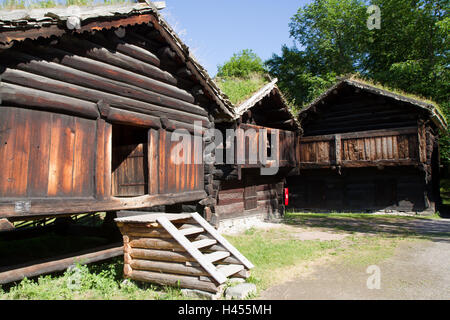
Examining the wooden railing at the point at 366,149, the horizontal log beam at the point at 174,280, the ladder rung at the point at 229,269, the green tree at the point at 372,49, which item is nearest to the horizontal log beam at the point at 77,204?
the horizontal log beam at the point at 174,280

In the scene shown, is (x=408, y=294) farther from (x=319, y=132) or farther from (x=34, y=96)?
(x=319, y=132)

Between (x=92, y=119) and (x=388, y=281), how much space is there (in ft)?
21.9

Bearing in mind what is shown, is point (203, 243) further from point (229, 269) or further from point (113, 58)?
point (113, 58)

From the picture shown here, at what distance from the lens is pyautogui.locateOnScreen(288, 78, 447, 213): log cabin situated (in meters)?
17.0

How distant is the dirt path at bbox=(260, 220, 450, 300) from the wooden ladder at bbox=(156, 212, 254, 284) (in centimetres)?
75

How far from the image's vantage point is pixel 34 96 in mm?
→ 5738

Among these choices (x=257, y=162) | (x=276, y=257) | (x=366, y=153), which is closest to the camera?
(x=276, y=257)

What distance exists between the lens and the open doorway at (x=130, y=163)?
9.04 m

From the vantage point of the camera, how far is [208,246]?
6773 millimetres

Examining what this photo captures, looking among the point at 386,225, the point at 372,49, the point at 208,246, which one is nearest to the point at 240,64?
the point at 372,49

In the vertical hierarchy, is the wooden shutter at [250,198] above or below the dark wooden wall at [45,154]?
below

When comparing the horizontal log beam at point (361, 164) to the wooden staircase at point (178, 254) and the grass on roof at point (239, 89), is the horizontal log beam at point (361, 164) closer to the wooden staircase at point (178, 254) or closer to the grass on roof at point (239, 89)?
the grass on roof at point (239, 89)

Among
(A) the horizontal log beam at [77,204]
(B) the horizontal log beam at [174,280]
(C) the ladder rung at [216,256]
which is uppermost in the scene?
(A) the horizontal log beam at [77,204]
